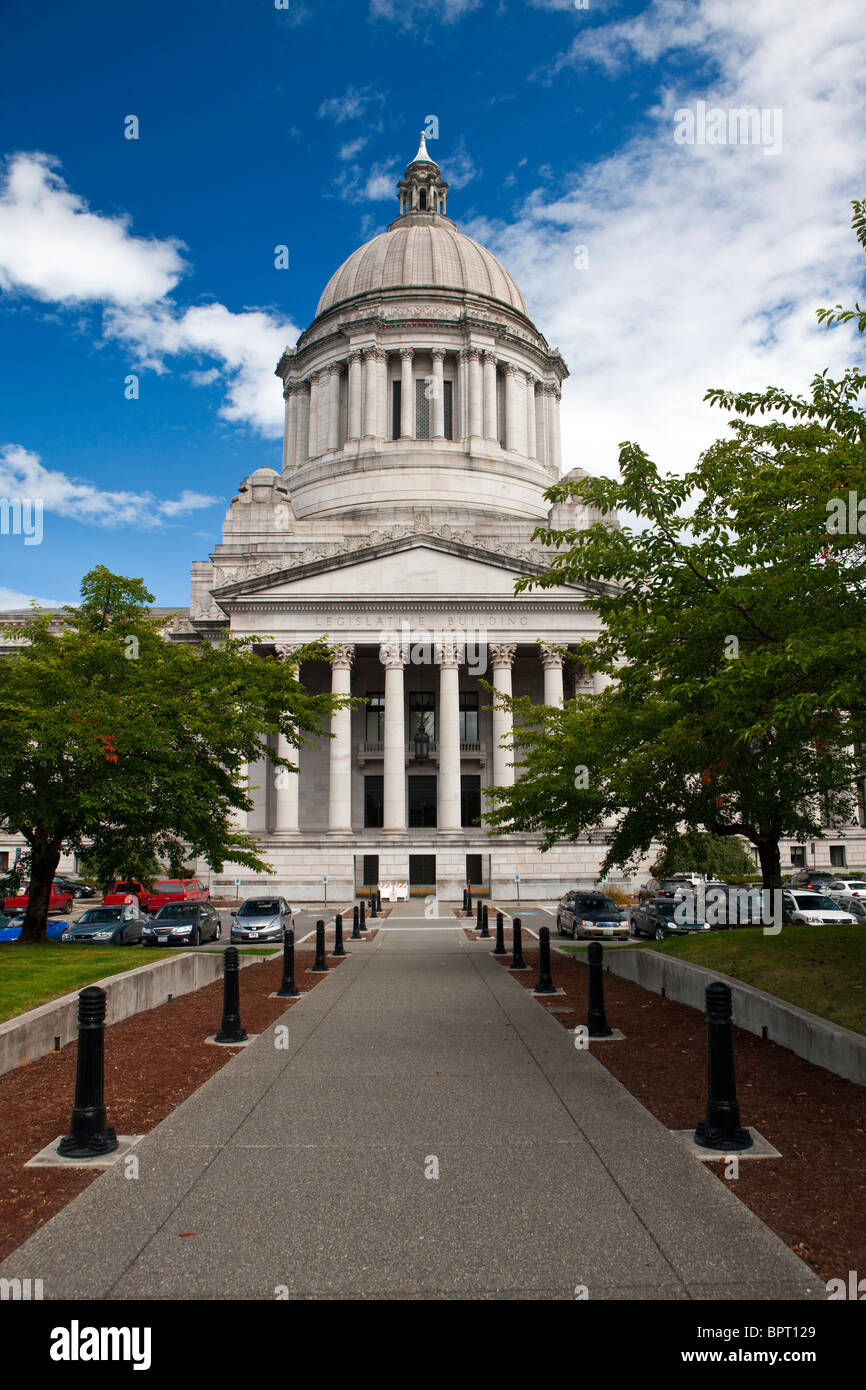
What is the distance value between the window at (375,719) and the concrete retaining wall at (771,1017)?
40.8m

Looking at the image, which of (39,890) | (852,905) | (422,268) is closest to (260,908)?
(39,890)

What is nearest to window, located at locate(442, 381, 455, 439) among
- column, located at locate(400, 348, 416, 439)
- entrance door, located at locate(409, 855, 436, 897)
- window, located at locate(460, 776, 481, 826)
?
column, located at locate(400, 348, 416, 439)

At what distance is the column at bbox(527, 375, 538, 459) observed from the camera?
73.1m

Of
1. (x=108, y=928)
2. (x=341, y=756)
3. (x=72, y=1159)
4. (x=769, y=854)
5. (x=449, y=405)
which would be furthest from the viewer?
(x=449, y=405)

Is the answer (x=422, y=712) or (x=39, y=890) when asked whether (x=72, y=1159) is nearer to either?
(x=39, y=890)

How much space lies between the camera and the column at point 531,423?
7312 cm

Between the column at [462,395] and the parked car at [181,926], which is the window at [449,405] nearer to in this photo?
the column at [462,395]

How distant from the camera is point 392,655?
52062mm

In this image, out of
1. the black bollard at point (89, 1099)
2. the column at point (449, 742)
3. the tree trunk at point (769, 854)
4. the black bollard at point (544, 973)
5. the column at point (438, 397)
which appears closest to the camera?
the black bollard at point (89, 1099)

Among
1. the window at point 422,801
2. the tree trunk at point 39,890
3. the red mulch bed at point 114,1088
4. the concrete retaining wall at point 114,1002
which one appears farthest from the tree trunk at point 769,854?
the window at point 422,801

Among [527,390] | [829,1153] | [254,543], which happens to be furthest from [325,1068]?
[527,390]

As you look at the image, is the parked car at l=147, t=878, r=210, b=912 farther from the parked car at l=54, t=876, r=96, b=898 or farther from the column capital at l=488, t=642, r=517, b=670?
the column capital at l=488, t=642, r=517, b=670

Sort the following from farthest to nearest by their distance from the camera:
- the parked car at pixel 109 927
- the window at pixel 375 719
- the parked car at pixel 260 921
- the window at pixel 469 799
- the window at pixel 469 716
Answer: the window at pixel 469 716 < the window at pixel 375 719 < the window at pixel 469 799 < the parked car at pixel 260 921 < the parked car at pixel 109 927

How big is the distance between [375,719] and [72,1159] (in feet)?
167
